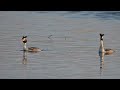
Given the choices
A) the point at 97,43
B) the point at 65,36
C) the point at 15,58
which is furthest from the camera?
the point at 65,36

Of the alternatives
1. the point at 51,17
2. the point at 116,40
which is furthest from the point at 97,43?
the point at 51,17

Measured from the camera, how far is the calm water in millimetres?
17906

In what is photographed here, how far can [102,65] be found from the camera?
773 inches

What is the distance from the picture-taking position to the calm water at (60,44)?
705 inches

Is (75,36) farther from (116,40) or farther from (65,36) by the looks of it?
(116,40)

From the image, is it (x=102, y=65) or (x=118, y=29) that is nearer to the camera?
(x=102, y=65)

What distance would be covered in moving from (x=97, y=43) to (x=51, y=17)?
1155cm

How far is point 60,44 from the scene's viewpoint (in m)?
25.6

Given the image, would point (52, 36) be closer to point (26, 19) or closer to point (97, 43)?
point (97, 43)
